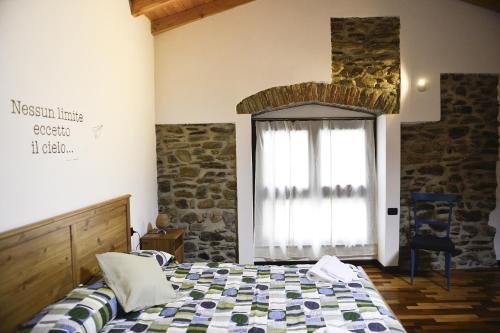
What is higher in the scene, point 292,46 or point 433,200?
point 292,46

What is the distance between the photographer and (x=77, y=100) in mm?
2752

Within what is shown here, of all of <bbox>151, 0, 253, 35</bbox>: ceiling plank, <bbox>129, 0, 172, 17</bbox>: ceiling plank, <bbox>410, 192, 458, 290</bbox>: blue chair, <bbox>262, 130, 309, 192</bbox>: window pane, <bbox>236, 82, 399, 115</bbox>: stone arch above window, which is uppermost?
<bbox>151, 0, 253, 35</bbox>: ceiling plank

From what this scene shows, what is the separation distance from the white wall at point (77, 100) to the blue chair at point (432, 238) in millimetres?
3148

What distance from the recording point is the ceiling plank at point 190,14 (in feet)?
14.7

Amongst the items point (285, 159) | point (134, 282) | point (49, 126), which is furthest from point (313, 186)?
point (49, 126)

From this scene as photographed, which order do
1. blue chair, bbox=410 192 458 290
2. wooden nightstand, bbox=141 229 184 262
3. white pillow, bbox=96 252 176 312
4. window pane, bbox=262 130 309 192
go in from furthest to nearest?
window pane, bbox=262 130 309 192 < blue chair, bbox=410 192 458 290 < wooden nightstand, bbox=141 229 184 262 < white pillow, bbox=96 252 176 312

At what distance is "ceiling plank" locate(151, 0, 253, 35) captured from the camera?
4480 millimetres

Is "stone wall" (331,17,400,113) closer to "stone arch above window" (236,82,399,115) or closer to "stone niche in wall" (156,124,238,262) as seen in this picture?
"stone arch above window" (236,82,399,115)

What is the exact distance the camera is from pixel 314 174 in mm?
5141

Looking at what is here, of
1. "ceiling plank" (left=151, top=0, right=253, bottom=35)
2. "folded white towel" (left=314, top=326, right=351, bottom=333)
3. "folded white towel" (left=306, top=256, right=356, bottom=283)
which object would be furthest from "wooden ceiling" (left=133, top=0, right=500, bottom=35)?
"folded white towel" (left=314, top=326, right=351, bottom=333)

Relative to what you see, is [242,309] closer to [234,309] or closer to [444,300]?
[234,309]

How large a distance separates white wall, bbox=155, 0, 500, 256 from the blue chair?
118 centimetres

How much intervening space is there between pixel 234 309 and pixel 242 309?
51 mm

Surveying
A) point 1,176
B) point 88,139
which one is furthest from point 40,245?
point 88,139
